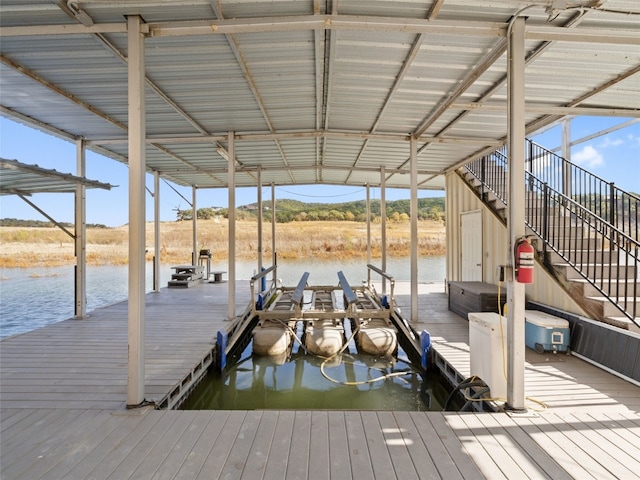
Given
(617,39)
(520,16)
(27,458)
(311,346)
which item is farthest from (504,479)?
(311,346)

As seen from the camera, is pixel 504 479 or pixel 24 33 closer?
pixel 504 479

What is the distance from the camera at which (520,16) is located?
2.76 meters

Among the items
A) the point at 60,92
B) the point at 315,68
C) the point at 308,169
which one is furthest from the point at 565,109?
the point at 60,92

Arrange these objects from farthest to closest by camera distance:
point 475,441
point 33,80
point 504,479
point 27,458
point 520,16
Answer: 1. point 33,80
2. point 520,16
3. point 475,441
4. point 27,458
5. point 504,479

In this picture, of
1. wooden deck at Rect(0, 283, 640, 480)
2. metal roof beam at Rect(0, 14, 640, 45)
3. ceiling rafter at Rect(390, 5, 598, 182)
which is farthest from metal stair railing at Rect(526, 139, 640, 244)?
metal roof beam at Rect(0, 14, 640, 45)

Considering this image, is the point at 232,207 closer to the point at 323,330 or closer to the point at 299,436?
the point at 323,330

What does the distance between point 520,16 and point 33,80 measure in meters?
4.96

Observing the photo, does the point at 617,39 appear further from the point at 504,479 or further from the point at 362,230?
the point at 362,230

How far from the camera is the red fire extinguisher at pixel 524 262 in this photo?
2.71 m

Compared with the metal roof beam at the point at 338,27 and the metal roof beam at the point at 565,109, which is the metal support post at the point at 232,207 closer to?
the metal roof beam at the point at 338,27

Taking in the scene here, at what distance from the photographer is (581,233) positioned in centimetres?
550

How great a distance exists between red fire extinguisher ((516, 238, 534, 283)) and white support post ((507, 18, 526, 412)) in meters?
0.06

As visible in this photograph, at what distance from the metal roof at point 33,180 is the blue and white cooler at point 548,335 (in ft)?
21.7

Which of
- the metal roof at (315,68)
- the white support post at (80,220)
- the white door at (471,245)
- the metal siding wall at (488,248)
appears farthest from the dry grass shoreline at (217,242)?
the metal roof at (315,68)
